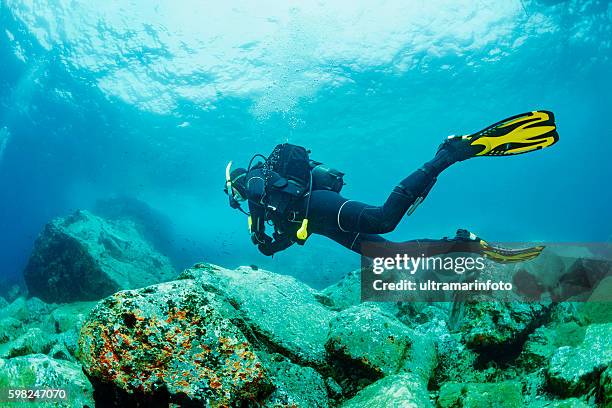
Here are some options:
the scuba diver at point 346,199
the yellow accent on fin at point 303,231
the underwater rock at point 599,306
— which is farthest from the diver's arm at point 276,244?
the underwater rock at point 599,306

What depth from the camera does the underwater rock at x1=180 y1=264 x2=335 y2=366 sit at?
3.14m

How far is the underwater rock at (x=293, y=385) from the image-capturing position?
7.37ft

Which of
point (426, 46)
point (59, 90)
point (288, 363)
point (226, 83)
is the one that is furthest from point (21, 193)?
point (288, 363)

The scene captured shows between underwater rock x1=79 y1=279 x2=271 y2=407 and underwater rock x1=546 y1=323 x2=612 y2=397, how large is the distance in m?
2.05

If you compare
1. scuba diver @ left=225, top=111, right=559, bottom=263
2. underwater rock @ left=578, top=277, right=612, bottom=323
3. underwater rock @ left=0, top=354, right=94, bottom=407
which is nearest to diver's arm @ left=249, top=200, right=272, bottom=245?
scuba diver @ left=225, top=111, right=559, bottom=263

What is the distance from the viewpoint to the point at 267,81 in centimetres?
2481

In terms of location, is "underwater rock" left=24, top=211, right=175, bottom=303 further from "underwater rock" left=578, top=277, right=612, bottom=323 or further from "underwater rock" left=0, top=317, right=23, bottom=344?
"underwater rock" left=578, top=277, right=612, bottom=323

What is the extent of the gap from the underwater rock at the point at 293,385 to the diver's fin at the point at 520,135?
3535 millimetres

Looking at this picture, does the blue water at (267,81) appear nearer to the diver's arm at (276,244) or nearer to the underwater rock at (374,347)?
the diver's arm at (276,244)

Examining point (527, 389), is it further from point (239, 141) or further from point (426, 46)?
point (239, 141)

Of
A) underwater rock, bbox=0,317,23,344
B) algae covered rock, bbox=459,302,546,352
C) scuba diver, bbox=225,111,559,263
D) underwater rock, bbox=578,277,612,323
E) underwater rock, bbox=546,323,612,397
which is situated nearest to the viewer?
underwater rock, bbox=546,323,612,397

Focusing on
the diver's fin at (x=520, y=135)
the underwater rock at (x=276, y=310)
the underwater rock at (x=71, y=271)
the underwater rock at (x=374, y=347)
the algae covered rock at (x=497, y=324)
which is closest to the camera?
the underwater rock at (x=374, y=347)

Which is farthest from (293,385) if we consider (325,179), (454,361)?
(325,179)

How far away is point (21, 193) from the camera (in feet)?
200
